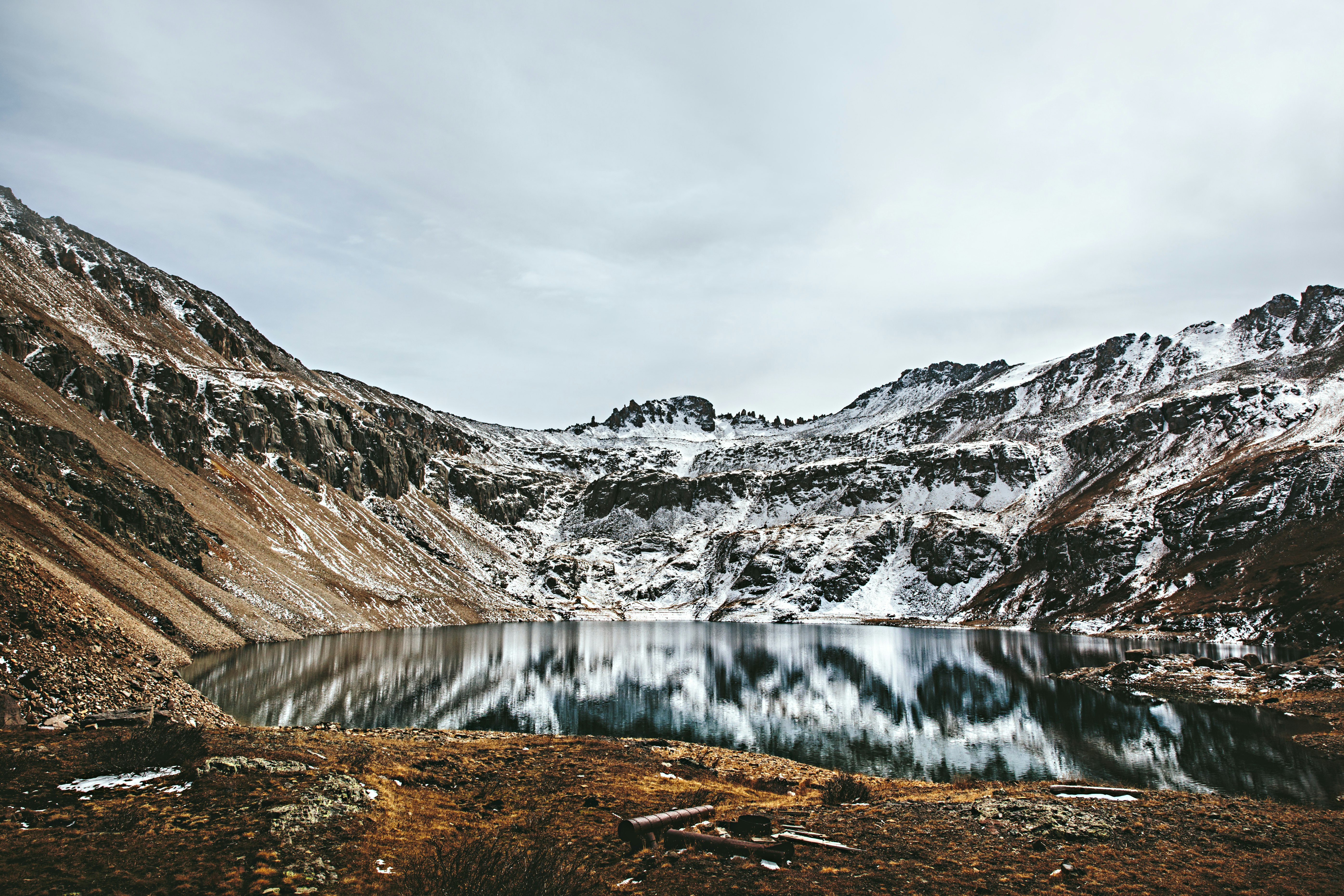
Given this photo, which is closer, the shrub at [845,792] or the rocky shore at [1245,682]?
the shrub at [845,792]

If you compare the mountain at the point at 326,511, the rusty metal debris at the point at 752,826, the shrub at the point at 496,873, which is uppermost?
the mountain at the point at 326,511

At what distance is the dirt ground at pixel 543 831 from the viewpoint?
10867 mm

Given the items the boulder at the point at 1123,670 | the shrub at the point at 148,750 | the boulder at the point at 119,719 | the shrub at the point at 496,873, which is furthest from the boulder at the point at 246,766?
the boulder at the point at 1123,670

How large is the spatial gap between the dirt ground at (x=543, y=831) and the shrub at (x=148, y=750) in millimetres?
317

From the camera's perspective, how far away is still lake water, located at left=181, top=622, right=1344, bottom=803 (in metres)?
33.1

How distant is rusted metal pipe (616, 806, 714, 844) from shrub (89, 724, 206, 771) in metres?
10.3

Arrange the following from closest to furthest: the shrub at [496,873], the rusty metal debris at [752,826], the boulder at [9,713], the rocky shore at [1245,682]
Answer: the shrub at [496,873] < the rusty metal debris at [752,826] < the boulder at [9,713] < the rocky shore at [1245,682]

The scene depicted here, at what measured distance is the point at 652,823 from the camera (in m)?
15.3

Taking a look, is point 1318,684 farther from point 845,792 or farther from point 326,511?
point 326,511

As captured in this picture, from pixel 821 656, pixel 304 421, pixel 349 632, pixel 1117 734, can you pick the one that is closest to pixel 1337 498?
pixel 821 656

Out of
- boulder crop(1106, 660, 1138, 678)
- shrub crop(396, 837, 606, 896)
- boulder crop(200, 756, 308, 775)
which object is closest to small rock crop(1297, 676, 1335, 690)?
boulder crop(1106, 660, 1138, 678)

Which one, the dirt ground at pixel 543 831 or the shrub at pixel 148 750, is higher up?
the shrub at pixel 148 750

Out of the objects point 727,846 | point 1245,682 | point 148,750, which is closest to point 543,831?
point 727,846

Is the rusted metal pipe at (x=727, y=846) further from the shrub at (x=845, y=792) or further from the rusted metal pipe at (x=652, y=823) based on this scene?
the shrub at (x=845, y=792)
